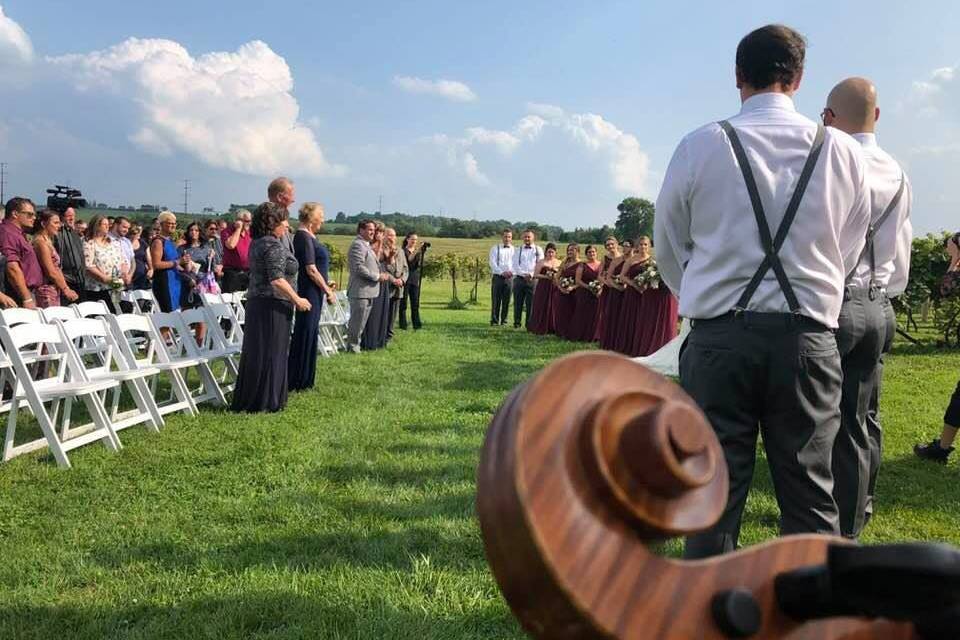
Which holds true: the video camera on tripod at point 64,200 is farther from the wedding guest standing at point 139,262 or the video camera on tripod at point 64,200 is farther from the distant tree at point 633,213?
the distant tree at point 633,213

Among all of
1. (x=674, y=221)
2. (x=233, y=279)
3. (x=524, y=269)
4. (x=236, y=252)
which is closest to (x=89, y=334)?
(x=236, y=252)

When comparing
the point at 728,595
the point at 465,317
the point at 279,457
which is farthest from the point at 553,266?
the point at 728,595

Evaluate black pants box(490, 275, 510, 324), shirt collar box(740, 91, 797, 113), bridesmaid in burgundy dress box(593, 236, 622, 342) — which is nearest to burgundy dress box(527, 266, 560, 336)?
black pants box(490, 275, 510, 324)

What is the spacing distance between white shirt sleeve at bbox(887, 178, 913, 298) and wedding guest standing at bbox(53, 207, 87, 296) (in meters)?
8.98

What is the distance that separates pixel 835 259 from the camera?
8.05 feet

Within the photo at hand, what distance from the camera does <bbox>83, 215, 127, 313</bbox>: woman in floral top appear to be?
959 centimetres

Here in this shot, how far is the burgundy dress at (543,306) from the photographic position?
15.9 meters

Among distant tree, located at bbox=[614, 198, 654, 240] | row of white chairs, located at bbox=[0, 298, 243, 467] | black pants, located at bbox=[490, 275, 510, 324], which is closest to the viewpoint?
row of white chairs, located at bbox=[0, 298, 243, 467]

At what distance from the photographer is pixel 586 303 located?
1451cm

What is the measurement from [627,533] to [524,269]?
649 inches

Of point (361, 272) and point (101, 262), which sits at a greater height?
point (361, 272)

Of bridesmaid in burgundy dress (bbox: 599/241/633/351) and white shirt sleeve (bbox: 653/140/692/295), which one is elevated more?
white shirt sleeve (bbox: 653/140/692/295)

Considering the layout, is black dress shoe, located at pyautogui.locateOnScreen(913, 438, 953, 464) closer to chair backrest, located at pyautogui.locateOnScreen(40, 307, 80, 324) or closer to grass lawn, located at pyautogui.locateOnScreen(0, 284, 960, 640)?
grass lawn, located at pyautogui.locateOnScreen(0, 284, 960, 640)

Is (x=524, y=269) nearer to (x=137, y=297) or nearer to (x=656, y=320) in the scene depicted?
(x=656, y=320)
